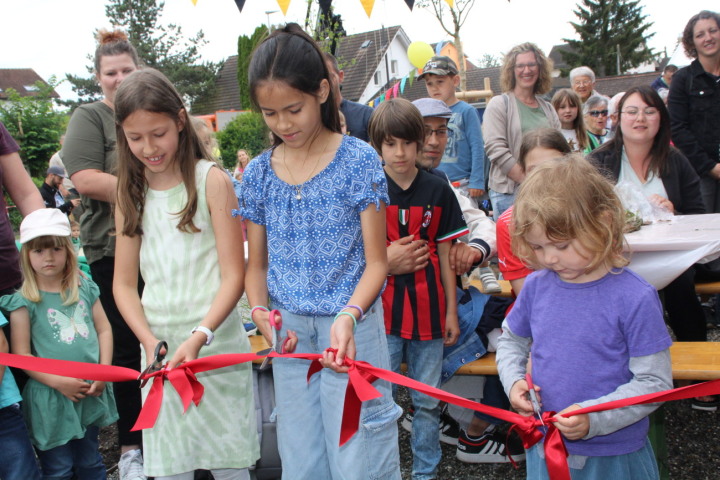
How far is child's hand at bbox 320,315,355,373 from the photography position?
1.82 meters

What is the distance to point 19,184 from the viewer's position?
9.90ft

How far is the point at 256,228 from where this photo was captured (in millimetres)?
2188

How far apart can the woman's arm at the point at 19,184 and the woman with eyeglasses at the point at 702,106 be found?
455 cm

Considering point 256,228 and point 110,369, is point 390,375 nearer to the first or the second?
point 256,228

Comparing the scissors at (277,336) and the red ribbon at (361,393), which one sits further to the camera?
the scissors at (277,336)

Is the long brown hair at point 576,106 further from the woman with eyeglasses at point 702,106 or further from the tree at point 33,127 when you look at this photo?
the tree at point 33,127

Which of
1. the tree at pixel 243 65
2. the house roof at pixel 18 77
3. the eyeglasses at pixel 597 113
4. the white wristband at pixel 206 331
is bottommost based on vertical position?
the white wristband at pixel 206 331

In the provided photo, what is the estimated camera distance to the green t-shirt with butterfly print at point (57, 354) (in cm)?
294

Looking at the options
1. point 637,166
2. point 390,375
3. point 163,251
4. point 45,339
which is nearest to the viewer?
point 390,375


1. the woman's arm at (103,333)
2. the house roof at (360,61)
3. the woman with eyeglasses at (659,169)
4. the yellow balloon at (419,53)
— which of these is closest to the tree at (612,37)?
the house roof at (360,61)

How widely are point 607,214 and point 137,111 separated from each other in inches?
66.0

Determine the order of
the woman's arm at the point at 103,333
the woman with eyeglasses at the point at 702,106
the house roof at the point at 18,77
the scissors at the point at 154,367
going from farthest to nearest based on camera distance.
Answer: the house roof at the point at 18,77, the woman with eyeglasses at the point at 702,106, the woman's arm at the point at 103,333, the scissors at the point at 154,367

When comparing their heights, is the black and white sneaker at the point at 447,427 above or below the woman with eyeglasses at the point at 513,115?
below

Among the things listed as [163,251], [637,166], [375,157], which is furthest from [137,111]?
[637,166]
